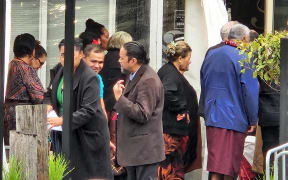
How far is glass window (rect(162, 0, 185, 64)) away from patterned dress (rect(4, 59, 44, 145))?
2884 mm

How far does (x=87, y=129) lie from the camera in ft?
27.5

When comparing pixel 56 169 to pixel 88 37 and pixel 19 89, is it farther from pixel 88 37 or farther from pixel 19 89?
pixel 88 37

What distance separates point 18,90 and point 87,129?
164 centimetres

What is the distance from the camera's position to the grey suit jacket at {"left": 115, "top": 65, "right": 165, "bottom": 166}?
8.95 metres

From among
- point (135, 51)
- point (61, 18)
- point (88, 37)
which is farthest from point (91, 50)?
point (61, 18)

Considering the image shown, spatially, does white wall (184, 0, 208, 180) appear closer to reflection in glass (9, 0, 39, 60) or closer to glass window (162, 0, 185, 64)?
glass window (162, 0, 185, 64)

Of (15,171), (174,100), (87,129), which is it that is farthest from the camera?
(174,100)

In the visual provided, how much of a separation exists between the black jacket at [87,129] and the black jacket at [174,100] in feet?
6.81

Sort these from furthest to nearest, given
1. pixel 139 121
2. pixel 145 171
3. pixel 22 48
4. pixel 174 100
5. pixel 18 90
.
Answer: pixel 174 100 < pixel 22 48 < pixel 18 90 < pixel 145 171 < pixel 139 121

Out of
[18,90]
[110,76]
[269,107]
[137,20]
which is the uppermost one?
[137,20]

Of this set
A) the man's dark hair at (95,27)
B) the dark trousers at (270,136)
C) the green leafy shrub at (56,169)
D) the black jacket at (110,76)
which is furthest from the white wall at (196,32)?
the green leafy shrub at (56,169)

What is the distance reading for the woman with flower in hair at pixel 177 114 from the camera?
10.5 m

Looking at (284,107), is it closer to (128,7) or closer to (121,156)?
(121,156)

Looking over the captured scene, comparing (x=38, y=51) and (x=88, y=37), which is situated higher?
(x=88, y=37)
